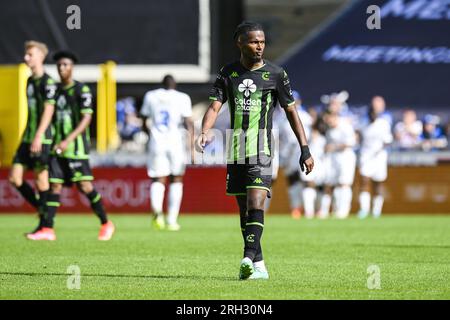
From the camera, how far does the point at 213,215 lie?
967 inches

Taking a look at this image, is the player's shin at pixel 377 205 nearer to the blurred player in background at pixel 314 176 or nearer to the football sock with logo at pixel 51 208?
the blurred player in background at pixel 314 176

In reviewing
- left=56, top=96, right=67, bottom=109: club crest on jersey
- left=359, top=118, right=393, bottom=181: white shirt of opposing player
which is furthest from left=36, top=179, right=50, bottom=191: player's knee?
left=359, top=118, right=393, bottom=181: white shirt of opposing player

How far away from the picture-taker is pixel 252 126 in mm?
10055

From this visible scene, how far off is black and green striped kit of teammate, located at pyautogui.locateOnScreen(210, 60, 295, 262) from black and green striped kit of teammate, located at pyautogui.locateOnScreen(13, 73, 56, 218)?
5053 millimetres

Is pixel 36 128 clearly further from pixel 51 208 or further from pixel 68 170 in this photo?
pixel 51 208

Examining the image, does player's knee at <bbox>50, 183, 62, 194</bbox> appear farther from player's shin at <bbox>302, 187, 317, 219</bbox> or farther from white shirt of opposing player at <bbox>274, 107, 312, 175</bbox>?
player's shin at <bbox>302, 187, 317, 219</bbox>

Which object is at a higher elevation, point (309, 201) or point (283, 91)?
point (309, 201)

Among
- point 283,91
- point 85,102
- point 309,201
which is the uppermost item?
point 309,201

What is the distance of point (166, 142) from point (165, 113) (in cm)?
50

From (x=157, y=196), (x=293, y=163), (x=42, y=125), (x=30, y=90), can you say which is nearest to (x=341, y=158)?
(x=293, y=163)

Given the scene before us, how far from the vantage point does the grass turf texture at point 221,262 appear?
891 centimetres

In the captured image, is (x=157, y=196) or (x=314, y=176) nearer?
(x=157, y=196)
